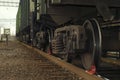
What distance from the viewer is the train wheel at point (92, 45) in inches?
214

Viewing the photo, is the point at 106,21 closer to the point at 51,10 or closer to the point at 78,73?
the point at 78,73

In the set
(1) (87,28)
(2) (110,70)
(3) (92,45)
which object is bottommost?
(2) (110,70)

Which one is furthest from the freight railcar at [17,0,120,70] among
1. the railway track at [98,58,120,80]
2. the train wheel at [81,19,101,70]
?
the railway track at [98,58,120,80]

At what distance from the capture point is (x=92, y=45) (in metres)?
5.74

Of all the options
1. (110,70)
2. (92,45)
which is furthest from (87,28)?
(110,70)

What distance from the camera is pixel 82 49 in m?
5.84

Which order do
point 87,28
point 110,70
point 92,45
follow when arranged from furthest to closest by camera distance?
1. point 110,70
2. point 87,28
3. point 92,45

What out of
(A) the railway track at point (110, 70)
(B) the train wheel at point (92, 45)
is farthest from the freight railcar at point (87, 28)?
(A) the railway track at point (110, 70)

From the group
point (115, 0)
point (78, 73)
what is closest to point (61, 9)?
point (115, 0)

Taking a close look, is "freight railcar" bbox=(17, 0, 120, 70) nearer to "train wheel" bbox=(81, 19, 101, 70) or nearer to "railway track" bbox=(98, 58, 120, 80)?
"train wheel" bbox=(81, 19, 101, 70)

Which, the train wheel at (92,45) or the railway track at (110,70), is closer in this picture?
the train wheel at (92,45)

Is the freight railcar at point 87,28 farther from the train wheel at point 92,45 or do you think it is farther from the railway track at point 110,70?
the railway track at point 110,70

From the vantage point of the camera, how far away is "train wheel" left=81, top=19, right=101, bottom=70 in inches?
214

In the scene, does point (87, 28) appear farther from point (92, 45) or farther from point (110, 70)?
point (110, 70)
